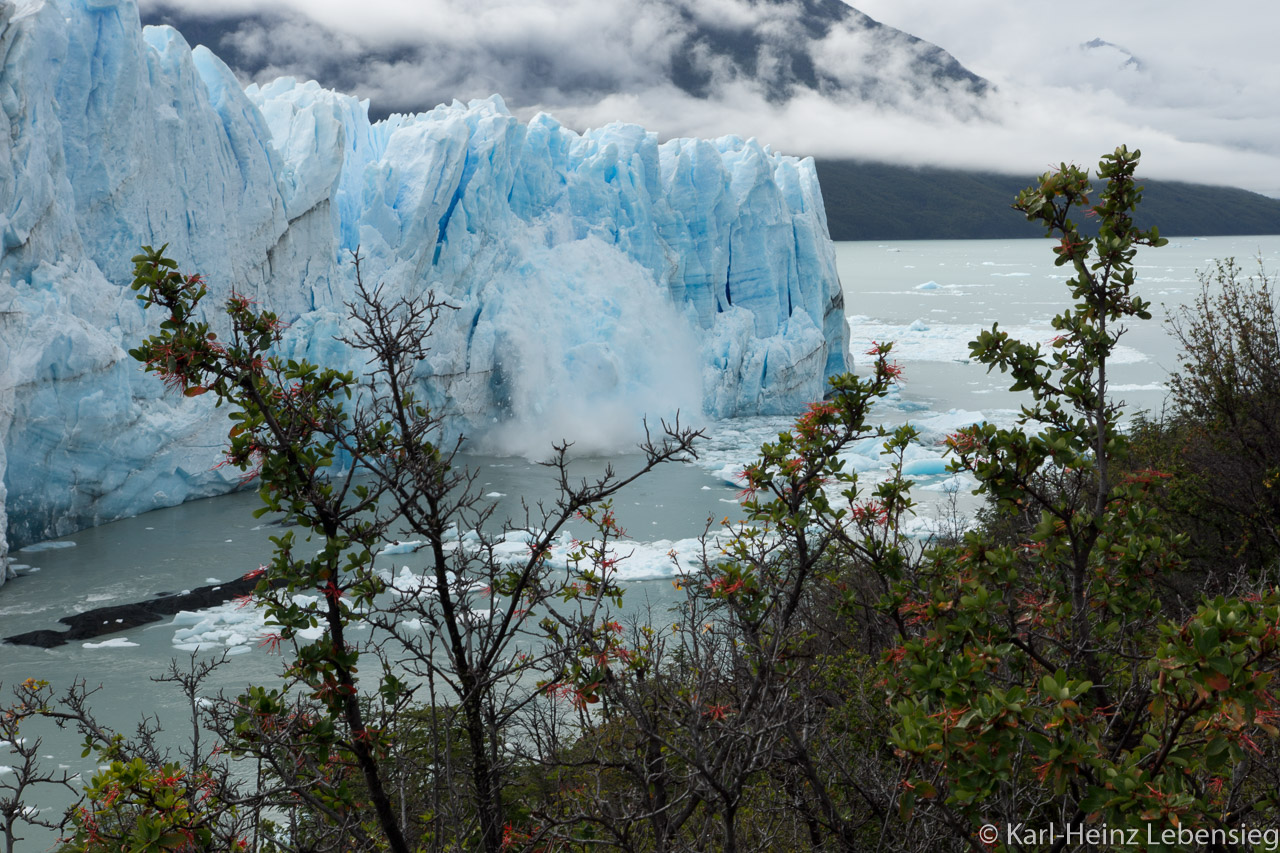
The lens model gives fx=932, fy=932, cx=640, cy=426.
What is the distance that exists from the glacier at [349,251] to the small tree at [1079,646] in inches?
498

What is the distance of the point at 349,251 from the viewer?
675 inches

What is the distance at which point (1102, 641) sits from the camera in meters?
3.41

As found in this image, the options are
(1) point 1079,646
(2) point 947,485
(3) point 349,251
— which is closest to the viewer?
(1) point 1079,646

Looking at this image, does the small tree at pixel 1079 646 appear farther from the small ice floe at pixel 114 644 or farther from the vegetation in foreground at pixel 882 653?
the small ice floe at pixel 114 644

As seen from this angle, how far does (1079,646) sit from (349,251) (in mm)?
16449

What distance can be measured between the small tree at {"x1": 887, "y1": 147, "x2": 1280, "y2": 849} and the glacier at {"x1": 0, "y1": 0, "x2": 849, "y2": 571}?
41.5 feet

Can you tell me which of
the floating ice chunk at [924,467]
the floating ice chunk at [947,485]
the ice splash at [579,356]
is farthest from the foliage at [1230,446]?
the ice splash at [579,356]

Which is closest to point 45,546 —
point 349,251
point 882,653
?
point 349,251

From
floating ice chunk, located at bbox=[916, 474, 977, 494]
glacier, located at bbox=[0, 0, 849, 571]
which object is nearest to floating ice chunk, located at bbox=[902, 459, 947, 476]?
floating ice chunk, located at bbox=[916, 474, 977, 494]

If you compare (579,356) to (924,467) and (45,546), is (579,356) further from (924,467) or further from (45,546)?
(45,546)

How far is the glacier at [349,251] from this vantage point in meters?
12.9

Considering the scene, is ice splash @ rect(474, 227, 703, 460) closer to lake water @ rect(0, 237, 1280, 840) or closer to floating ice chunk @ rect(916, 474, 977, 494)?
lake water @ rect(0, 237, 1280, 840)

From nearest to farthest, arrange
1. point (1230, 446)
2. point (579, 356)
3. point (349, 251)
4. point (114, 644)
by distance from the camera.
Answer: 1. point (1230, 446)
2. point (114, 644)
3. point (349, 251)
4. point (579, 356)

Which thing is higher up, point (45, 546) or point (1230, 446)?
point (1230, 446)
